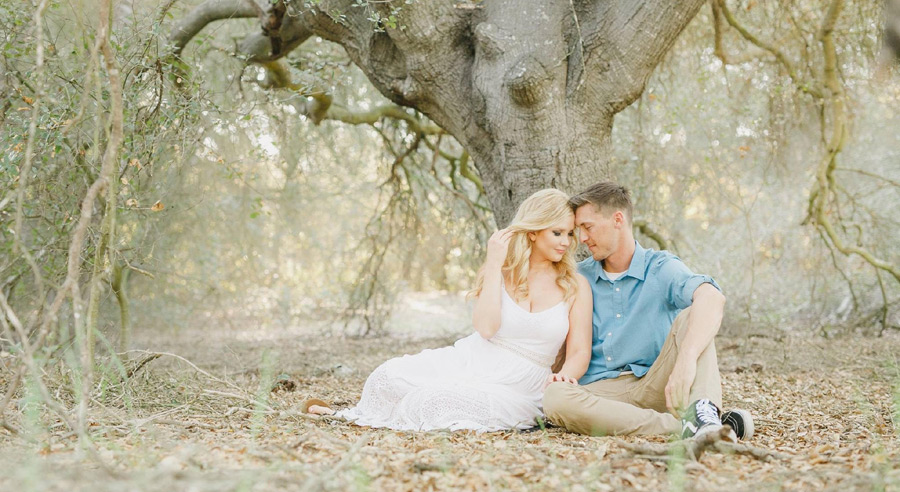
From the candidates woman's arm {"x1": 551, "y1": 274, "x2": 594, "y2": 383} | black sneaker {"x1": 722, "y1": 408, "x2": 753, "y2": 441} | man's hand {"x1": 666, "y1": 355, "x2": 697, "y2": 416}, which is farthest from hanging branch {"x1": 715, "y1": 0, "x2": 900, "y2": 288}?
black sneaker {"x1": 722, "y1": 408, "x2": 753, "y2": 441}

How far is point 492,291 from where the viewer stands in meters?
3.67

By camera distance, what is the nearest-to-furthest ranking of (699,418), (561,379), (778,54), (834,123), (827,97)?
(699,418) → (561,379) → (778,54) → (834,123) → (827,97)

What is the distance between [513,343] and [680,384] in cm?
82

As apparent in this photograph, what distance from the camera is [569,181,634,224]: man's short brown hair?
12.3 feet

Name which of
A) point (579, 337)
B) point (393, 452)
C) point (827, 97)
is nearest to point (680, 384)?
point (579, 337)

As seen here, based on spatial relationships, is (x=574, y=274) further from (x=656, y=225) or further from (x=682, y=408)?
(x=656, y=225)

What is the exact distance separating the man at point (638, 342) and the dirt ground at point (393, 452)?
0.49 feet

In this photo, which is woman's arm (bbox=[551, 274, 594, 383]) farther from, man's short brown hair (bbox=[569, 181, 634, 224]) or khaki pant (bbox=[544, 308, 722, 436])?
man's short brown hair (bbox=[569, 181, 634, 224])

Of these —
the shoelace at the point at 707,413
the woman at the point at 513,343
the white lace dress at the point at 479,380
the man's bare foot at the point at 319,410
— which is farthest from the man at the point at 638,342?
the man's bare foot at the point at 319,410

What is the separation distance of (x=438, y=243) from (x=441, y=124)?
412 cm

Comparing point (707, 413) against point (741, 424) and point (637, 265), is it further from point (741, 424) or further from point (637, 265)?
point (637, 265)

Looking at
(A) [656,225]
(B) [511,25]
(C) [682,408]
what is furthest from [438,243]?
(C) [682,408]

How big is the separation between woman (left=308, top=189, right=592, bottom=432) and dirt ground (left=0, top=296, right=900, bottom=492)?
0.20 m

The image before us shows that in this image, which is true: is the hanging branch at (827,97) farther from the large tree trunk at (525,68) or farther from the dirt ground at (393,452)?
the dirt ground at (393,452)
